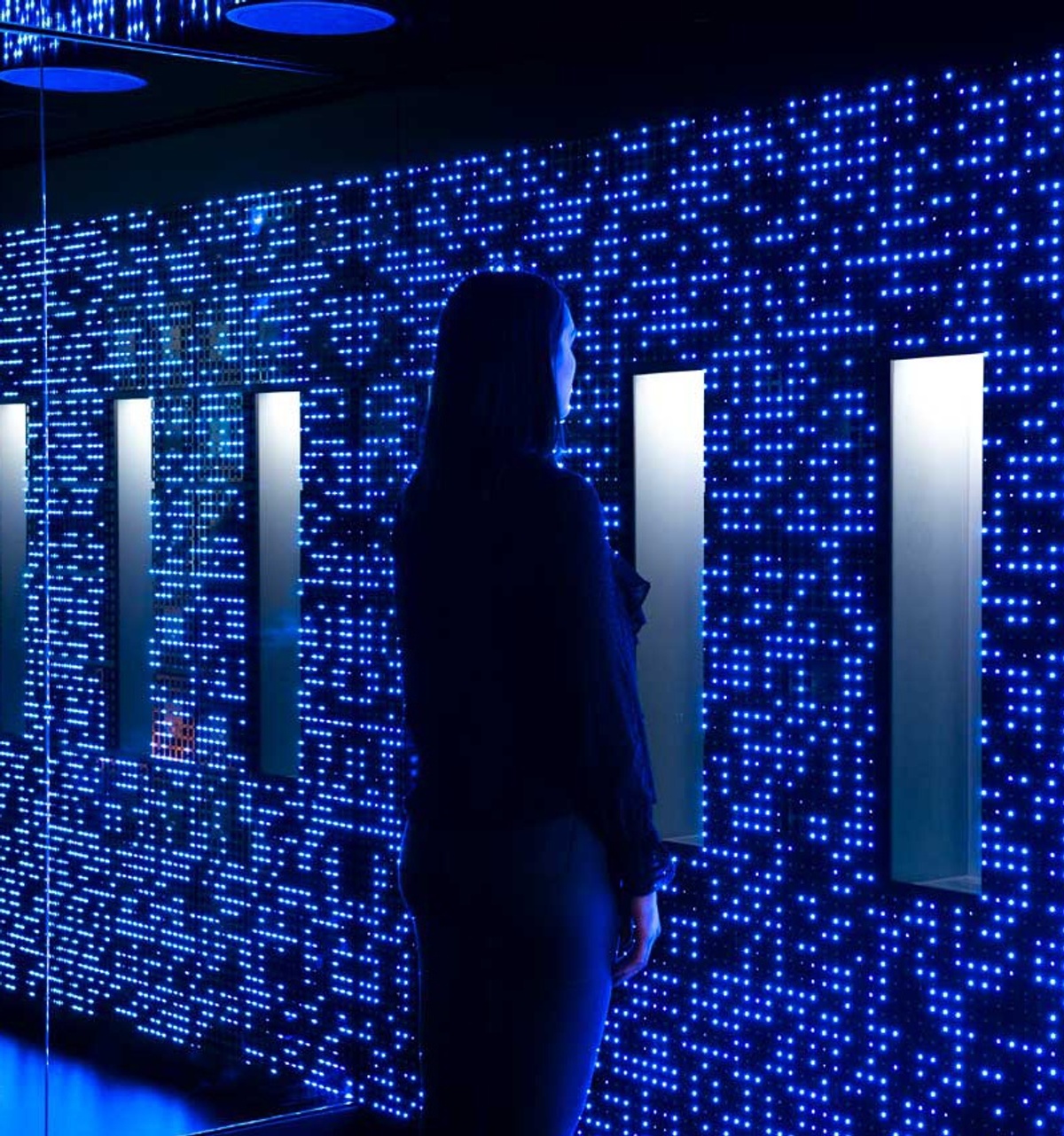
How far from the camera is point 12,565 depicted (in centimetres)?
452

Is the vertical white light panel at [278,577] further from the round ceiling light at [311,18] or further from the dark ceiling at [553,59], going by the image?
the round ceiling light at [311,18]

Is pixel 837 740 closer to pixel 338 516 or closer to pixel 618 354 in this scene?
pixel 618 354

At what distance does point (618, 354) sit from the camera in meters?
4.84

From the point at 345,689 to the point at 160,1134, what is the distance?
1.46m

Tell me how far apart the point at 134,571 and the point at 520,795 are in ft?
9.34

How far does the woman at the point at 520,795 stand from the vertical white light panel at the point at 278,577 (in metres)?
3.14

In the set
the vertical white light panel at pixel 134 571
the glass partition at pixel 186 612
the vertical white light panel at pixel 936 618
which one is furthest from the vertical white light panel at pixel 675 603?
the vertical white light panel at pixel 134 571

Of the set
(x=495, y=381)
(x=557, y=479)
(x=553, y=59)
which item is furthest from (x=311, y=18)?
(x=557, y=479)

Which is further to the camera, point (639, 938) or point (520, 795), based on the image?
point (639, 938)

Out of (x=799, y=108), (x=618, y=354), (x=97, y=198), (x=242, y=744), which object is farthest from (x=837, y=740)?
(x=97, y=198)

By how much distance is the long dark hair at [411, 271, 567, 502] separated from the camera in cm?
242

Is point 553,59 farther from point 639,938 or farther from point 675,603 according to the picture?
point 639,938

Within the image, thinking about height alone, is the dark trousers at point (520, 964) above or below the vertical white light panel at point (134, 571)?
below

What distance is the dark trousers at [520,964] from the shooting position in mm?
2287
